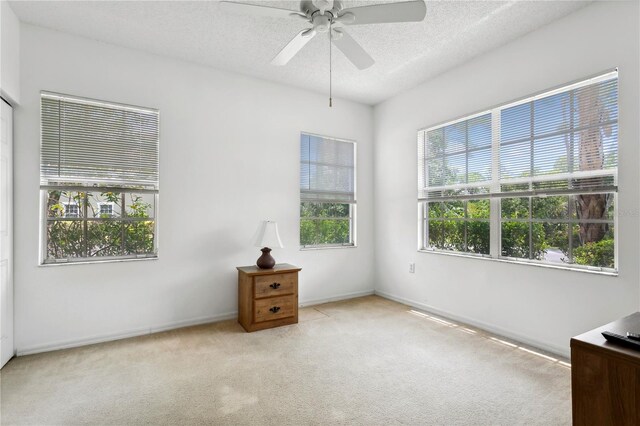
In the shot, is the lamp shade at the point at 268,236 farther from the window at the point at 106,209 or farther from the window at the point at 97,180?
the window at the point at 106,209

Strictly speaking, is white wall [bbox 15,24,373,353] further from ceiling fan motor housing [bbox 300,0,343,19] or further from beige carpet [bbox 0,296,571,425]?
ceiling fan motor housing [bbox 300,0,343,19]

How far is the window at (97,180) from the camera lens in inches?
116

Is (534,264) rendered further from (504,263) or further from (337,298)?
(337,298)

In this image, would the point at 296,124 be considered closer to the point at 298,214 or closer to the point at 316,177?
the point at 316,177

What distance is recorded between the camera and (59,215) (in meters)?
3.00

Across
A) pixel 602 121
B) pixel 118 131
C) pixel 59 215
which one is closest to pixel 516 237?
pixel 602 121

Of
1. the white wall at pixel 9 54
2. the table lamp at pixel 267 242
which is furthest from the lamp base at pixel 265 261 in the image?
the white wall at pixel 9 54

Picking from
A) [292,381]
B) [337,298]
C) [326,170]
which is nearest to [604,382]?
[292,381]

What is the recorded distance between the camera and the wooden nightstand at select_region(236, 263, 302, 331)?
336cm

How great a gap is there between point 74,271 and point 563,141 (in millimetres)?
4545

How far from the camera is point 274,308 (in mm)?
3455

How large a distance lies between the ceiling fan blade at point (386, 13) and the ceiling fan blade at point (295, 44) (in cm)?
22

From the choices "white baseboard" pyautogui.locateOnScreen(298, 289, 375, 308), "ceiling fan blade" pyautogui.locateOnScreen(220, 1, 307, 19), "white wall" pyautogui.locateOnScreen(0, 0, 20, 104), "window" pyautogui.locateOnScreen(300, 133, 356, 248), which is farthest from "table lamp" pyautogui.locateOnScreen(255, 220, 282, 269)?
"white wall" pyautogui.locateOnScreen(0, 0, 20, 104)

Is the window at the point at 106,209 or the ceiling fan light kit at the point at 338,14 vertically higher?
the ceiling fan light kit at the point at 338,14
